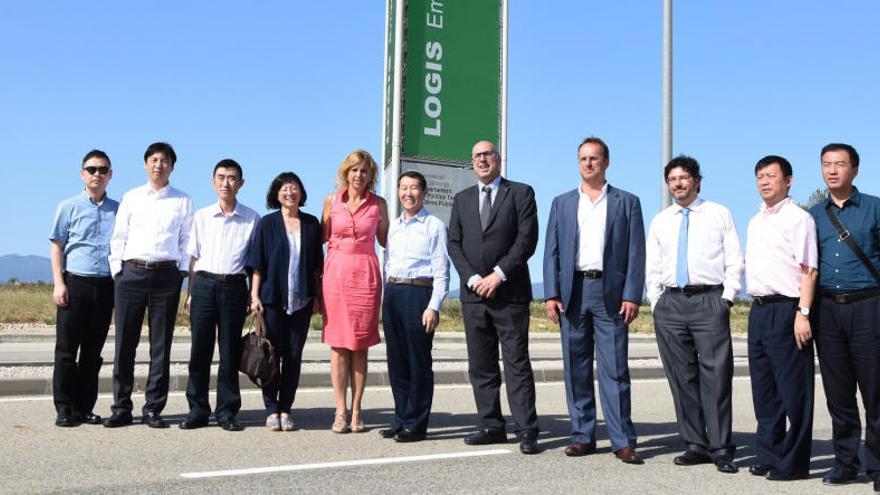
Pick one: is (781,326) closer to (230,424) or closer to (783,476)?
(783,476)

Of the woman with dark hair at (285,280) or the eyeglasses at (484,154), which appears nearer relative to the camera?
the eyeglasses at (484,154)

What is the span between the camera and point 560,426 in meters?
7.36

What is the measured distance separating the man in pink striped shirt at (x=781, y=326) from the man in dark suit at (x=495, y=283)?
156cm

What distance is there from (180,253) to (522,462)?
3.28 m

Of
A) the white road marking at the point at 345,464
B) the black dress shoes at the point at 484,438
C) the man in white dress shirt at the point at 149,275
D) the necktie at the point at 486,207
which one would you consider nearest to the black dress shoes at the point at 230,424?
the man in white dress shirt at the point at 149,275

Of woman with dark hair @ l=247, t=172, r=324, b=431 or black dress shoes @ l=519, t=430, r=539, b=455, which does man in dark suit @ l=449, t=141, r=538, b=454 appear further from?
woman with dark hair @ l=247, t=172, r=324, b=431

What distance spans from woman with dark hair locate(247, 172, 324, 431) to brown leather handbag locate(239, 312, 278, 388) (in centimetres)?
9

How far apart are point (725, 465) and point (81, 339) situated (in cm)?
503

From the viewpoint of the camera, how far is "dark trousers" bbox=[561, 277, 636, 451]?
585 cm

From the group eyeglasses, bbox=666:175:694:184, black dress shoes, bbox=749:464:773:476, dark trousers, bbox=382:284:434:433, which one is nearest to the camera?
black dress shoes, bbox=749:464:773:476

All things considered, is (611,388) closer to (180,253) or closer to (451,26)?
(180,253)

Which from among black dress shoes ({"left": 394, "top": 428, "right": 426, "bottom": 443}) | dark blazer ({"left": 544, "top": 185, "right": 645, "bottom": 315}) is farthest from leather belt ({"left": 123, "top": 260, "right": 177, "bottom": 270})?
dark blazer ({"left": 544, "top": 185, "right": 645, "bottom": 315})

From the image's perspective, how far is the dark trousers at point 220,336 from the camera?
6.77 metres

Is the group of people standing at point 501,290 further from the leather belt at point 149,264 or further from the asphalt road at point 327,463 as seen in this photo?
the asphalt road at point 327,463
